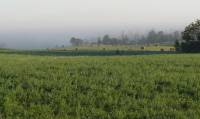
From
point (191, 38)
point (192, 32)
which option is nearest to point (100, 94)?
point (191, 38)

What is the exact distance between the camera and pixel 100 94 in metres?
17.4

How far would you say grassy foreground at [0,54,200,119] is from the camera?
1534 cm

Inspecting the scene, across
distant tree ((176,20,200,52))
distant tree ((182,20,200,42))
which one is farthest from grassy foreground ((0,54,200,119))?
distant tree ((182,20,200,42))

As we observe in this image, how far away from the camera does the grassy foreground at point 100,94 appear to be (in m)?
15.3

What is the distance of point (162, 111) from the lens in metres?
15.3

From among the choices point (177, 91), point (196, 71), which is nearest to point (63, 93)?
point (177, 91)

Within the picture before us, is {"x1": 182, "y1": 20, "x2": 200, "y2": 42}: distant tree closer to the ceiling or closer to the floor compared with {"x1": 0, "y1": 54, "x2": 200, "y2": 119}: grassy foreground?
closer to the ceiling

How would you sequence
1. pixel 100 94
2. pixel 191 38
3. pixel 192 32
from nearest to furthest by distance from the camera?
pixel 100 94 < pixel 191 38 < pixel 192 32

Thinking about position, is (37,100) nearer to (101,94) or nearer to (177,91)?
(101,94)

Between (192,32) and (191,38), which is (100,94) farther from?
(192,32)

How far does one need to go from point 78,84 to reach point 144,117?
4.86 metres

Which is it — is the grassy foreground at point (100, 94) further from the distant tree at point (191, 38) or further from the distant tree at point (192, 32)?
the distant tree at point (192, 32)

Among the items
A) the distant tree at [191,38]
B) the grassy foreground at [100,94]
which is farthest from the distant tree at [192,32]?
the grassy foreground at [100,94]

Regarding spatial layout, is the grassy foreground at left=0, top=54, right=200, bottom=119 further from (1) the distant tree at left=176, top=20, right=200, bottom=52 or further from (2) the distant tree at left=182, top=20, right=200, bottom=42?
(2) the distant tree at left=182, top=20, right=200, bottom=42
